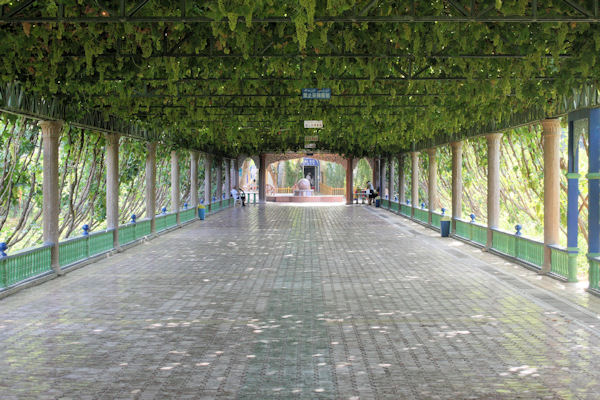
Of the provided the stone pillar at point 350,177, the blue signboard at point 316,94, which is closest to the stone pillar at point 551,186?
the blue signboard at point 316,94

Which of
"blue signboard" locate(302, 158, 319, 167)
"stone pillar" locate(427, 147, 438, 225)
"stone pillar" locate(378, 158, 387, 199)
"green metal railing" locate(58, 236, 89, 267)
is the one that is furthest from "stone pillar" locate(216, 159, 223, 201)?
"blue signboard" locate(302, 158, 319, 167)

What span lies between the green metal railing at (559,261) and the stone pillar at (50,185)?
397 inches

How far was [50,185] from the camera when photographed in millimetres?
12898

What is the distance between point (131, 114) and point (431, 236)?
10686 millimetres

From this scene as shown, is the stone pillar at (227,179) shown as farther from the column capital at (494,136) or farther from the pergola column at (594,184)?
the pergola column at (594,184)

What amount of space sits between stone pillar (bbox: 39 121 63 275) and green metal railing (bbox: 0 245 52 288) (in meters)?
0.25

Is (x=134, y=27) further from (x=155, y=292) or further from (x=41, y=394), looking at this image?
(x=41, y=394)

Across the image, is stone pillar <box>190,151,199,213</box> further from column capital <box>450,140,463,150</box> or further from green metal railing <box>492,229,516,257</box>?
green metal railing <box>492,229,516,257</box>

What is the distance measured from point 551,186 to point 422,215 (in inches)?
542

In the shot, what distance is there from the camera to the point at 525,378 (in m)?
6.34

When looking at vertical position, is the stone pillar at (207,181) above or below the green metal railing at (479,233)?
above

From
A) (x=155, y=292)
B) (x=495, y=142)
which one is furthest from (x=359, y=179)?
(x=155, y=292)

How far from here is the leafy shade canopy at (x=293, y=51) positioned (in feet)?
25.4

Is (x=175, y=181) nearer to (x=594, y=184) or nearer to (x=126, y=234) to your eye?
(x=126, y=234)
